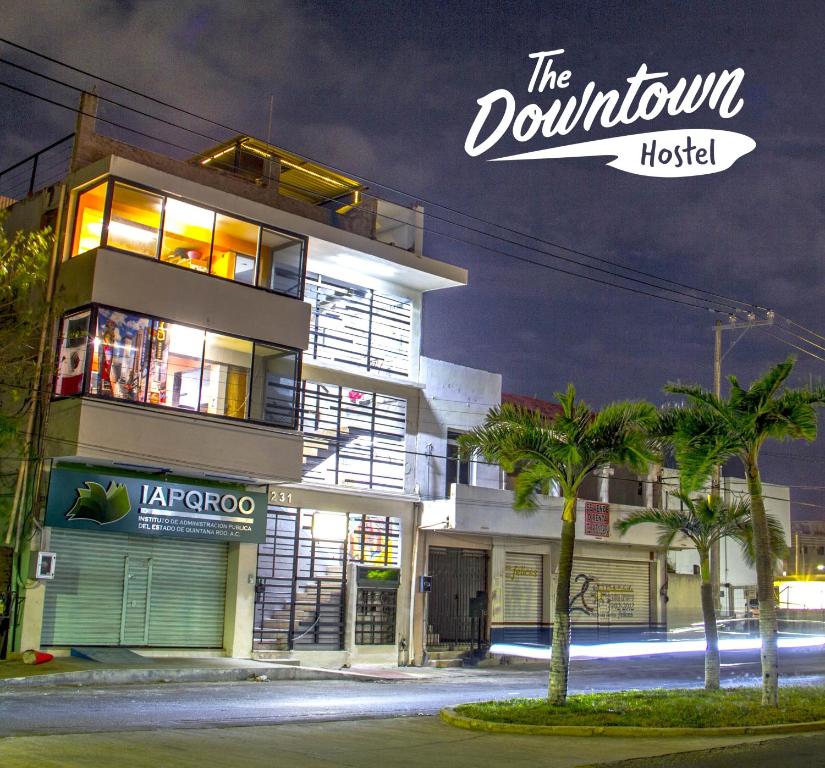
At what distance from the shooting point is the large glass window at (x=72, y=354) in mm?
22156

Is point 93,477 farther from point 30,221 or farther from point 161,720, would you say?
point 161,720

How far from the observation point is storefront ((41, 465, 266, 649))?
889 inches

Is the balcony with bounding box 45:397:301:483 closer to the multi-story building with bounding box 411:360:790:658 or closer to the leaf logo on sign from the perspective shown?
the leaf logo on sign

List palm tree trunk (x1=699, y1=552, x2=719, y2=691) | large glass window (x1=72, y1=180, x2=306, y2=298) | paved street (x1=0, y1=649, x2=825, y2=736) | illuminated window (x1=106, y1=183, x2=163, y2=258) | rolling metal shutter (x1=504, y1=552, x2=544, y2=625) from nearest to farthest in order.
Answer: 1. paved street (x1=0, y1=649, x2=825, y2=736)
2. palm tree trunk (x1=699, y1=552, x2=719, y2=691)
3. illuminated window (x1=106, y1=183, x2=163, y2=258)
4. large glass window (x1=72, y1=180, x2=306, y2=298)
5. rolling metal shutter (x1=504, y1=552, x2=544, y2=625)

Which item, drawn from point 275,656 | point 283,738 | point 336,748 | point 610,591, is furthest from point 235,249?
point 610,591

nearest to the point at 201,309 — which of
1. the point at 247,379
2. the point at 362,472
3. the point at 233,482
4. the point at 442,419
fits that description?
the point at 247,379

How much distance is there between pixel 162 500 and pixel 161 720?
417 inches

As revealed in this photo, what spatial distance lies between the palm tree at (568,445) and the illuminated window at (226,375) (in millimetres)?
8904

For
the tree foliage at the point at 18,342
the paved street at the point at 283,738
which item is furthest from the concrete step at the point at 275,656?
the tree foliage at the point at 18,342

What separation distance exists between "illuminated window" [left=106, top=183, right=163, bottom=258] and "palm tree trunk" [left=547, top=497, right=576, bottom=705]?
39.4ft

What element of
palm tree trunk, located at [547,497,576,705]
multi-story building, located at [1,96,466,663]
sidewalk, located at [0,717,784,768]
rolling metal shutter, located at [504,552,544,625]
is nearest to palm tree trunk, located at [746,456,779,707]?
palm tree trunk, located at [547,497,576,705]

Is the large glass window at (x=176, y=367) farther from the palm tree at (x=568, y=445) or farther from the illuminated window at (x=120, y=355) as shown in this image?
the palm tree at (x=568, y=445)

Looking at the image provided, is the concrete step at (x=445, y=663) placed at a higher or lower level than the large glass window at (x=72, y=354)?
lower

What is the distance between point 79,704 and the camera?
601 inches
